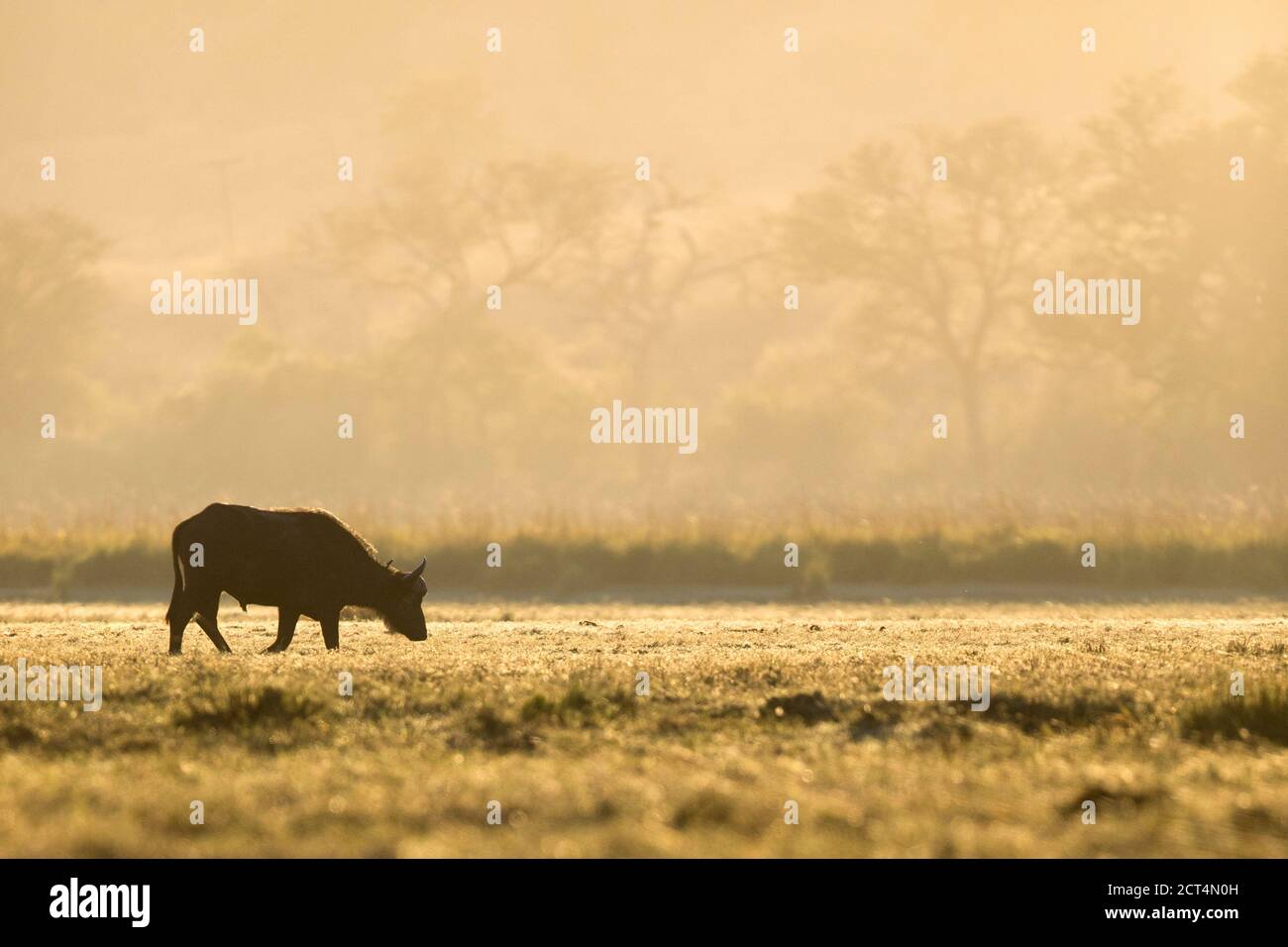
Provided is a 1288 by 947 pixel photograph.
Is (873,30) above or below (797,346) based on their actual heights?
above

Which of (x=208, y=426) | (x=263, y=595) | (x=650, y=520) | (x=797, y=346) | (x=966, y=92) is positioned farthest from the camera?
(x=966, y=92)

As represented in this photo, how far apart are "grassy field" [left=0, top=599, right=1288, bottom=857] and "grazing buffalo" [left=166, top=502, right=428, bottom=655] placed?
0.48 meters

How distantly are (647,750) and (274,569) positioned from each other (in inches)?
271

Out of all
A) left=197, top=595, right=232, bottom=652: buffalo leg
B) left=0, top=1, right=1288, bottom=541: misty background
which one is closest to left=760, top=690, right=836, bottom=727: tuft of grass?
left=197, top=595, right=232, bottom=652: buffalo leg

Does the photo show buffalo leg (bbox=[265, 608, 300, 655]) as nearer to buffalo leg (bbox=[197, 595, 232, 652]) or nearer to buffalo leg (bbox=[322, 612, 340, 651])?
buffalo leg (bbox=[322, 612, 340, 651])

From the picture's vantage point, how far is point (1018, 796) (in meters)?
9.20

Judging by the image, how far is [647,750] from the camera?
11109mm

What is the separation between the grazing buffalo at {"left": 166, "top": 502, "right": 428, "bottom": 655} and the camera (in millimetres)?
16859

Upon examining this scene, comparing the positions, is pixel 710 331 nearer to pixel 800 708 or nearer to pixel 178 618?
pixel 178 618

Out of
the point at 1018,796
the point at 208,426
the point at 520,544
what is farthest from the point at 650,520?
the point at 208,426

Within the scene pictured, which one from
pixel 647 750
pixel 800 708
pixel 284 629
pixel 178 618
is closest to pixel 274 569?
pixel 284 629

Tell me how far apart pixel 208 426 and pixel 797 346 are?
3337 centimetres

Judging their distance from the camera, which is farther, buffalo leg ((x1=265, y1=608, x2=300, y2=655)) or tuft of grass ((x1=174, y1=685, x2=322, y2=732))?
buffalo leg ((x1=265, y1=608, x2=300, y2=655))
